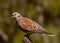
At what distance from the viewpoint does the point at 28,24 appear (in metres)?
5.90

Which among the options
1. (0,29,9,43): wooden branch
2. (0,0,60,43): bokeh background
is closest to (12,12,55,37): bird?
(0,0,60,43): bokeh background

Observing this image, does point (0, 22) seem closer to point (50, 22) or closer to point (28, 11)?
point (28, 11)

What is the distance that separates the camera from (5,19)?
9898mm

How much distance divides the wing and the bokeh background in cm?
333

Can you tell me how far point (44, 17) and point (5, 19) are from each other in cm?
128

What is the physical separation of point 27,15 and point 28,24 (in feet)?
12.5

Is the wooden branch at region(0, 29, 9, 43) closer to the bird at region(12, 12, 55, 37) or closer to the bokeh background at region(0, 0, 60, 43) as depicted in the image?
the bokeh background at region(0, 0, 60, 43)

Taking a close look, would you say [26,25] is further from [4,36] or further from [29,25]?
[4,36]

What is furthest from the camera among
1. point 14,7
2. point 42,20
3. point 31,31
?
point 42,20

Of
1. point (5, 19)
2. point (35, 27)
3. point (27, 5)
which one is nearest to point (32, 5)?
point (27, 5)

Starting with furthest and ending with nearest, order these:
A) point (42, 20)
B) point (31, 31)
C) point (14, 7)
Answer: point (42, 20)
point (14, 7)
point (31, 31)

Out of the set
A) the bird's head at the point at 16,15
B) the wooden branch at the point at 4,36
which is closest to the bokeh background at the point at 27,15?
the wooden branch at the point at 4,36

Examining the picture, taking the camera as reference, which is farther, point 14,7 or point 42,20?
point 42,20

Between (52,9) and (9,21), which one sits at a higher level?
(52,9)
